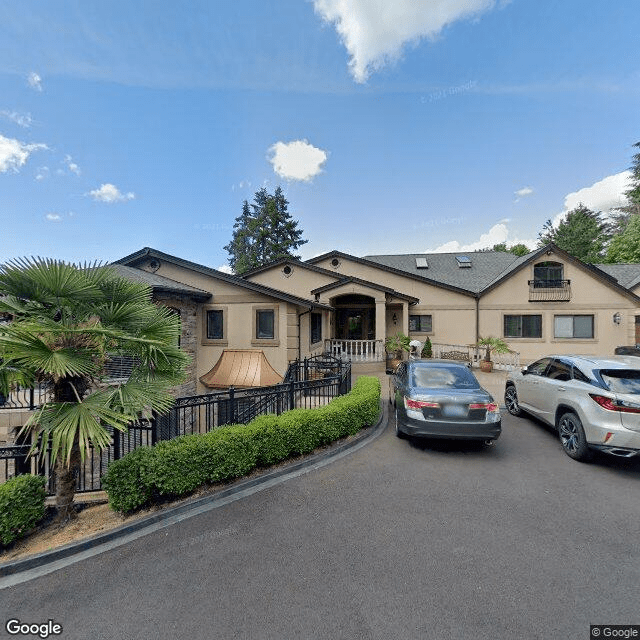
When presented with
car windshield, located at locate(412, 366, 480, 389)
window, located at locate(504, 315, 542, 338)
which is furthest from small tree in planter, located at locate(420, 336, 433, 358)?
car windshield, located at locate(412, 366, 480, 389)

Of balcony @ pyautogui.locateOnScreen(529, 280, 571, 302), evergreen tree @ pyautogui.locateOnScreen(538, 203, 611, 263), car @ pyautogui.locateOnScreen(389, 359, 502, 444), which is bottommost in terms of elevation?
car @ pyautogui.locateOnScreen(389, 359, 502, 444)

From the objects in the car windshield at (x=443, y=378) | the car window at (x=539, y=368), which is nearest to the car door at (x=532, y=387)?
the car window at (x=539, y=368)

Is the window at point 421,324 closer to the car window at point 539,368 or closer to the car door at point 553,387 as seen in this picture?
the car window at point 539,368

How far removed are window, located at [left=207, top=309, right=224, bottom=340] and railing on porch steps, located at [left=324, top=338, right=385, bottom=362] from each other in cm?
566

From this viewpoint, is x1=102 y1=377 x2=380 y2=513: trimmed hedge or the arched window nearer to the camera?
x1=102 y1=377 x2=380 y2=513: trimmed hedge

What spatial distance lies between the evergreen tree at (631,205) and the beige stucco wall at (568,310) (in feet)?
83.4

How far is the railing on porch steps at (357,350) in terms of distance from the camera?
14.7m

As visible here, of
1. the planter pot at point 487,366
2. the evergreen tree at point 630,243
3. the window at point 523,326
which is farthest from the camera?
the evergreen tree at point 630,243

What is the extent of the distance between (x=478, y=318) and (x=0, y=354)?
1938 cm

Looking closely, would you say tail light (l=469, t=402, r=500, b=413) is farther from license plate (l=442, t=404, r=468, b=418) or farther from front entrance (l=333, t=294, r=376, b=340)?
front entrance (l=333, t=294, r=376, b=340)

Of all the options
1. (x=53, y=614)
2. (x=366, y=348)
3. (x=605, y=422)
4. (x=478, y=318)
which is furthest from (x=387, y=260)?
(x=53, y=614)

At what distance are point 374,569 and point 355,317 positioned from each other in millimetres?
16368

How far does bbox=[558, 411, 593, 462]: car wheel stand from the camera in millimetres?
5098

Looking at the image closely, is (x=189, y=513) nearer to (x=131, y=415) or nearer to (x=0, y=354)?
(x=131, y=415)
